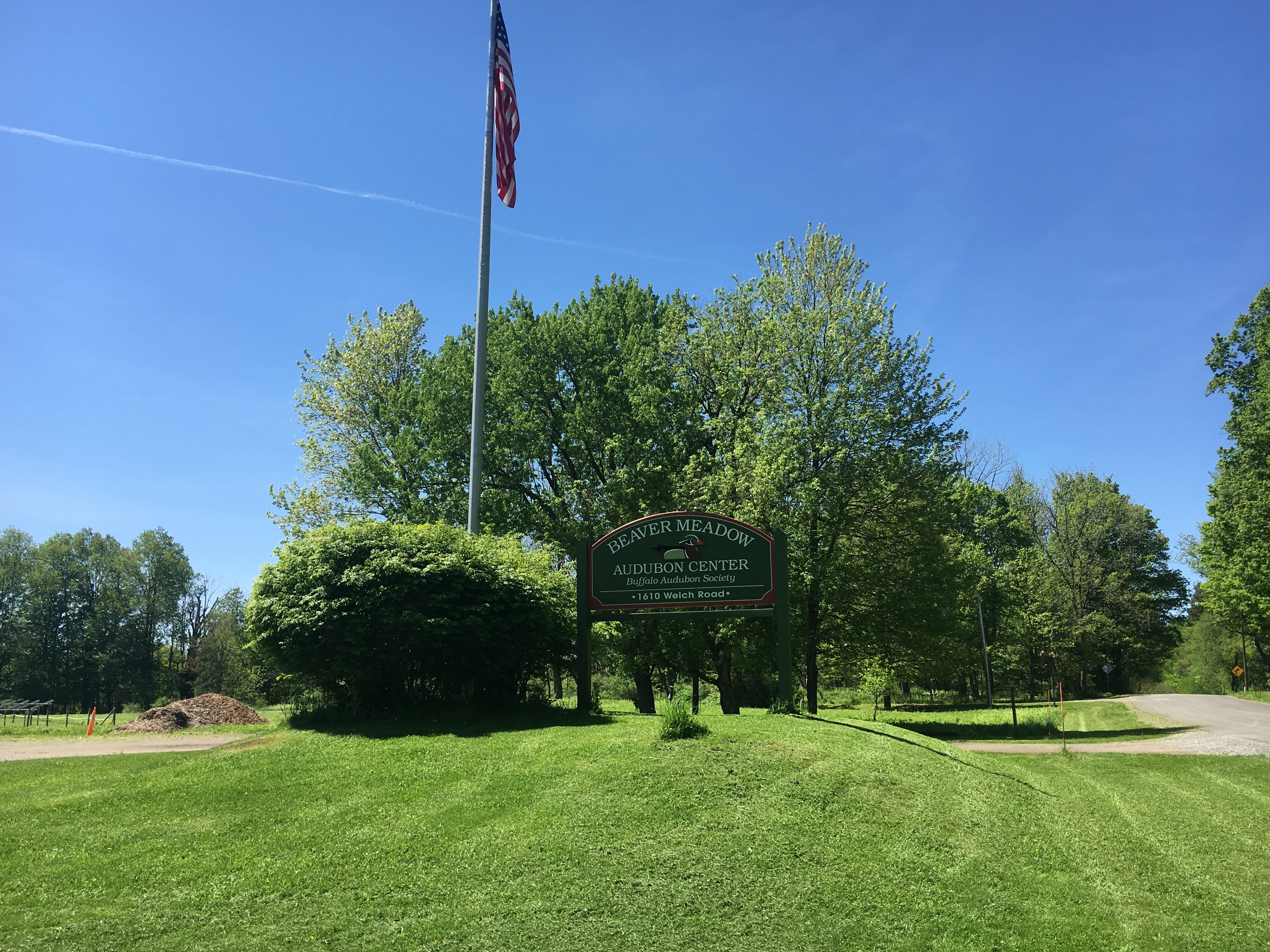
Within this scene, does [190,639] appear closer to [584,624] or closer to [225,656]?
[225,656]

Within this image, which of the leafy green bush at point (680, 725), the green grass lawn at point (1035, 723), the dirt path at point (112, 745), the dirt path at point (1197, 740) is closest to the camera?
the leafy green bush at point (680, 725)

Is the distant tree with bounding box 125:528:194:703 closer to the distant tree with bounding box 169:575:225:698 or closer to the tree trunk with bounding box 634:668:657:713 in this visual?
the distant tree with bounding box 169:575:225:698

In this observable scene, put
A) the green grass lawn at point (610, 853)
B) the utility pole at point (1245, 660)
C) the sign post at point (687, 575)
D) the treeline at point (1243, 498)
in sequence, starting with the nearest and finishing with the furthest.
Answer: the green grass lawn at point (610, 853), the sign post at point (687, 575), the treeline at point (1243, 498), the utility pole at point (1245, 660)

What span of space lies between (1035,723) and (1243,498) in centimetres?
2160

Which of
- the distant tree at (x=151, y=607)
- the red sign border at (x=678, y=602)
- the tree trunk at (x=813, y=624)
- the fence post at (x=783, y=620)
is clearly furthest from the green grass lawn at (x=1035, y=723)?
the distant tree at (x=151, y=607)

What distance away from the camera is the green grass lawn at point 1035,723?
21859 mm

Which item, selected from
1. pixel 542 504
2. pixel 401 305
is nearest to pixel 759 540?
pixel 542 504

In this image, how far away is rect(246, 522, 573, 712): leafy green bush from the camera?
13.4m

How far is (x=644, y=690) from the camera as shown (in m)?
24.2

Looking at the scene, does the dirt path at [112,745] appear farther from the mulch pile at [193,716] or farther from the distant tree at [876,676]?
the distant tree at [876,676]

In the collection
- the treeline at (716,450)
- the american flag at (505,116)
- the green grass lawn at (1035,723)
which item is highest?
the american flag at (505,116)

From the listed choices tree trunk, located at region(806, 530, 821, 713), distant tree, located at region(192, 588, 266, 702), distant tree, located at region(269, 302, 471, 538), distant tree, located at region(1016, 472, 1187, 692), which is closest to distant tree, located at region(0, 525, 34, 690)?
distant tree, located at region(192, 588, 266, 702)

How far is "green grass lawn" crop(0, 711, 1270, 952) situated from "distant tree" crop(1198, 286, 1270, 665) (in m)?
31.6

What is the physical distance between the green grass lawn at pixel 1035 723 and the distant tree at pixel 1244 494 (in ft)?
26.0
